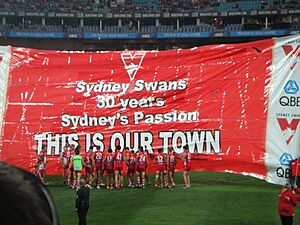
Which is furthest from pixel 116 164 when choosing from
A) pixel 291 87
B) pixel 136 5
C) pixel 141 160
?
pixel 136 5

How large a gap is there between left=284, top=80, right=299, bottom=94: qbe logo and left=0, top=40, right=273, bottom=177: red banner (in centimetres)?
84

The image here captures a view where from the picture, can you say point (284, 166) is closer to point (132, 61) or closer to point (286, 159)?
point (286, 159)

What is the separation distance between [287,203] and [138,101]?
810cm

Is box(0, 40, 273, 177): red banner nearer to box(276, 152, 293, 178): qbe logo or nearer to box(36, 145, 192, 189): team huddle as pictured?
box(36, 145, 192, 189): team huddle

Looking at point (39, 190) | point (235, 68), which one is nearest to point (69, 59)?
point (235, 68)

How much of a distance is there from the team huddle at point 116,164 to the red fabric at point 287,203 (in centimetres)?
655

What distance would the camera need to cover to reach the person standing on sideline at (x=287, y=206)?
1019cm

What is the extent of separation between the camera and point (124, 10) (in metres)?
53.4

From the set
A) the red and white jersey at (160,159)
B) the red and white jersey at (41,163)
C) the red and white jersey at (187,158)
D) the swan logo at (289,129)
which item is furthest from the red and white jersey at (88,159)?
the swan logo at (289,129)

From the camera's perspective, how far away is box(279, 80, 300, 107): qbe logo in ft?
49.4

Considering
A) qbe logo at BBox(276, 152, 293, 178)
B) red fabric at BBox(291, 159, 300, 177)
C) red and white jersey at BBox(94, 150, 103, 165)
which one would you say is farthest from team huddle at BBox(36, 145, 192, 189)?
red fabric at BBox(291, 159, 300, 177)

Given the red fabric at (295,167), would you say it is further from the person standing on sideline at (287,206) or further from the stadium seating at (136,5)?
the stadium seating at (136,5)

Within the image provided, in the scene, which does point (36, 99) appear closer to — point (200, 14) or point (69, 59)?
point (69, 59)

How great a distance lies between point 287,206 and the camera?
10227 mm
